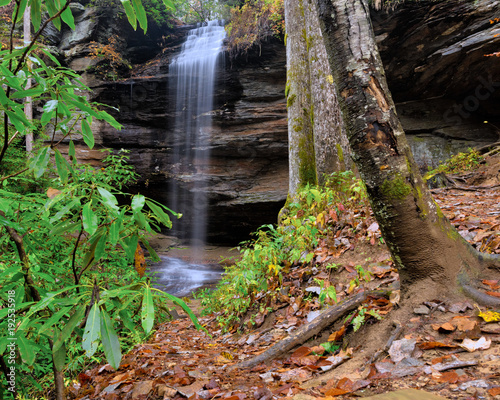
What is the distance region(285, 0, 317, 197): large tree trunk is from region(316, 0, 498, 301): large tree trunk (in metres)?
3.92

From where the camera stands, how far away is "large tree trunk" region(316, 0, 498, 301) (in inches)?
70.1

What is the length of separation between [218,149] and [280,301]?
12489 millimetres

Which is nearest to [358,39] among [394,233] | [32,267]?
[394,233]

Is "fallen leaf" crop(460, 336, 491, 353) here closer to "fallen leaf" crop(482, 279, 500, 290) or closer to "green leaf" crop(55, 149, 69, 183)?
"fallen leaf" crop(482, 279, 500, 290)

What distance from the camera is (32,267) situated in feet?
4.85

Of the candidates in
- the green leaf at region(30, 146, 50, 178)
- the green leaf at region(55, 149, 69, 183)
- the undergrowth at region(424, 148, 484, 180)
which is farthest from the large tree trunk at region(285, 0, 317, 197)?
the green leaf at region(30, 146, 50, 178)

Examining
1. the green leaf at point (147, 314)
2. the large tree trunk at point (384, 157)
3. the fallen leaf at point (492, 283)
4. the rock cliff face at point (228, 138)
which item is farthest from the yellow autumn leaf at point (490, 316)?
the rock cliff face at point (228, 138)

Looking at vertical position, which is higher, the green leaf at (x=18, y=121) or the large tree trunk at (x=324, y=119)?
the large tree trunk at (x=324, y=119)

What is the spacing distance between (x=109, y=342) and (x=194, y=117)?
1528 centimetres

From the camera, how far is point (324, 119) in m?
5.20

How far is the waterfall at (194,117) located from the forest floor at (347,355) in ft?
41.0

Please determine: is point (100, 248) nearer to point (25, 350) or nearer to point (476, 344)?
point (25, 350)

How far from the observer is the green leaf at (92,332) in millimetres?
919

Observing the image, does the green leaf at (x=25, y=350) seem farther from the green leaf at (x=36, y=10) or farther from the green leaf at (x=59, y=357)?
the green leaf at (x=36, y=10)
